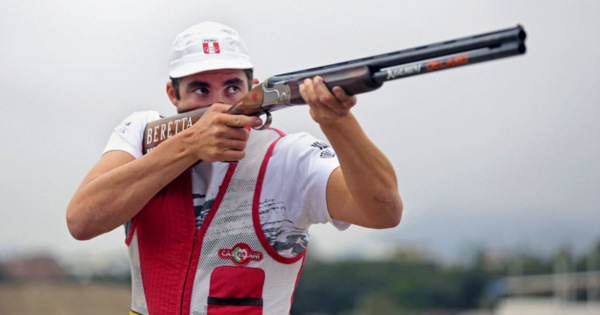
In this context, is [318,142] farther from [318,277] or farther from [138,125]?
[318,277]

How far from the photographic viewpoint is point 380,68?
3.42 metres

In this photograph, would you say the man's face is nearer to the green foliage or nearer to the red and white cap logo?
the red and white cap logo

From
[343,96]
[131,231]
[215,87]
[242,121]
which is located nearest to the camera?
[343,96]

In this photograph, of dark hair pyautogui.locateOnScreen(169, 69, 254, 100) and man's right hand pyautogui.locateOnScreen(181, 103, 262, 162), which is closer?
man's right hand pyautogui.locateOnScreen(181, 103, 262, 162)

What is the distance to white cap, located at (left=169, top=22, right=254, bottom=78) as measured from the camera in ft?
14.7

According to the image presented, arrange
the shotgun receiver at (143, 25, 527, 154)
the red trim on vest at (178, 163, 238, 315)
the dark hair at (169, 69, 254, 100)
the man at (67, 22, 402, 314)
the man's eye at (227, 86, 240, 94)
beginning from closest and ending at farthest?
the shotgun receiver at (143, 25, 527, 154) → the man at (67, 22, 402, 314) → the red trim on vest at (178, 163, 238, 315) → the man's eye at (227, 86, 240, 94) → the dark hair at (169, 69, 254, 100)

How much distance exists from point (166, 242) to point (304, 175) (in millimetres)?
879

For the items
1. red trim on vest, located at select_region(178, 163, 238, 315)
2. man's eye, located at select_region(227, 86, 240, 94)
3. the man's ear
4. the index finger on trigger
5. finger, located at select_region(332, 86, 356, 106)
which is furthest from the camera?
the man's ear

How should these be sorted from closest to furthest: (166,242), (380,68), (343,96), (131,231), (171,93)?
1. (380,68)
2. (343,96)
3. (166,242)
4. (131,231)
5. (171,93)

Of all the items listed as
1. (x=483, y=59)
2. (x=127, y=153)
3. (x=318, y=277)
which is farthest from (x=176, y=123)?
(x=318, y=277)

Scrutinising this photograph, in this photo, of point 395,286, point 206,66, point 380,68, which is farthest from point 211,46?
point 395,286

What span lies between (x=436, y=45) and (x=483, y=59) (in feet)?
0.73

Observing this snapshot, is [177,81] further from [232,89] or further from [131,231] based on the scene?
[131,231]

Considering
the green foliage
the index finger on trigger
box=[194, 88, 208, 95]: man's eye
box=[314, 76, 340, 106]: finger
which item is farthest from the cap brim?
the green foliage
